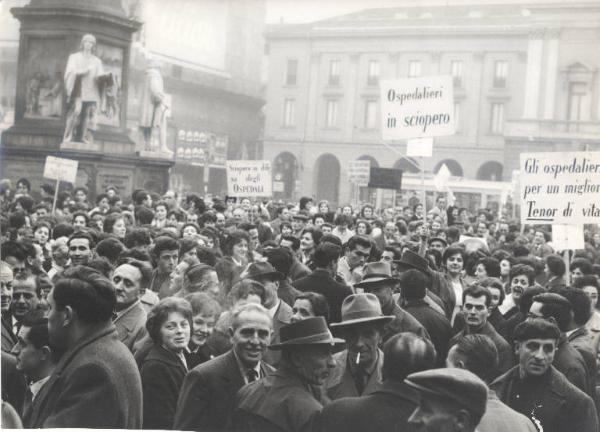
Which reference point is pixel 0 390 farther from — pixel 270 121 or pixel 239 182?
pixel 270 121

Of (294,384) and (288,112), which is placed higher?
(288,112)

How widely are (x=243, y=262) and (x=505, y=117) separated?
49695 millimetres

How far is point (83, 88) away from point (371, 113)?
41.1 metres

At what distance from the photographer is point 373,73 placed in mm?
57344

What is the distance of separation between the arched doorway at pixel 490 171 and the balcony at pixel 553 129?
3.94 metres

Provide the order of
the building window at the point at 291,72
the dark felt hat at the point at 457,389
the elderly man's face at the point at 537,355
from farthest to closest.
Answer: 1. the building window at the point at 291,72
2. the elderly man's face at the point at 537,355
3. the dark felt hat at the point at 457,389

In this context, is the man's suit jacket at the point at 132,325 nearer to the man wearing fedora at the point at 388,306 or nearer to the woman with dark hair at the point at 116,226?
the man wearing fedora at the point at 388,306

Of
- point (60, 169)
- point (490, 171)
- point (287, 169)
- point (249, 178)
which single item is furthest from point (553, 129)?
point (60, 169)

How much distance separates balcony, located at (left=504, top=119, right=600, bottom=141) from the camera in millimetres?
46562

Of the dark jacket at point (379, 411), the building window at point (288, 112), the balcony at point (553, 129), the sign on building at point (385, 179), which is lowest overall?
Answer: the dark jacket at point (379, 411)

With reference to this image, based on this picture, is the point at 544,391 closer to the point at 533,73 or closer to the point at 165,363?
the point at 165,363

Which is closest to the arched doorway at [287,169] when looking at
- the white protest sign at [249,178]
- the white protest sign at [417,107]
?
the white protest sign at [249,178]

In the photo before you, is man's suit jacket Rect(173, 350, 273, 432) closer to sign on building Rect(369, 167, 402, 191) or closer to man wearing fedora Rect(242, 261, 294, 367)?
man wearing fedora Rect(242, 261, 294, 367)

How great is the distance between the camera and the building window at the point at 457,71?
55.1m
